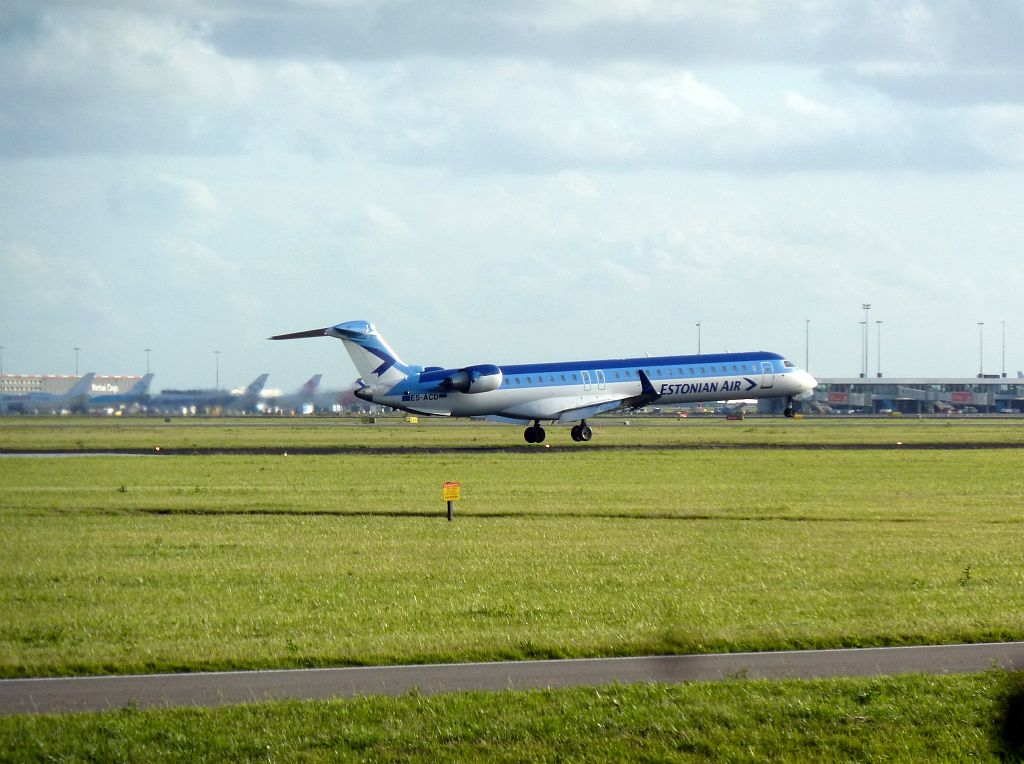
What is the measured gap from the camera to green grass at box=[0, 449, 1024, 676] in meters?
16.7

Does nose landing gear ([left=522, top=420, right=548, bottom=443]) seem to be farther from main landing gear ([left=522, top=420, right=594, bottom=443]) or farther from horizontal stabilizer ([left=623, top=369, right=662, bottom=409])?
horizontal stabilizer ([left=623, top=369, right=662, bottom=409])

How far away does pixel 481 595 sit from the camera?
20250mm

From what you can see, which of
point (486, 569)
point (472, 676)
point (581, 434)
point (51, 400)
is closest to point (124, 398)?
point (51, 400)

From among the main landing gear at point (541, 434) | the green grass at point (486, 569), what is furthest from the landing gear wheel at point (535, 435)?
the green grass at point (486, 569)

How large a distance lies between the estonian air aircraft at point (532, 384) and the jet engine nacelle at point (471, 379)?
50 millimetres

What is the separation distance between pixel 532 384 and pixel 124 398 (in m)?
66.2

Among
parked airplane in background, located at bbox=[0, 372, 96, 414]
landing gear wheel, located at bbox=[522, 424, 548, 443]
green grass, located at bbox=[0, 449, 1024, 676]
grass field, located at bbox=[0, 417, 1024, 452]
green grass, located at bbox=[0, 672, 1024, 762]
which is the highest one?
parked airplane in background, located at bbox=[0, 372, 96, 414]

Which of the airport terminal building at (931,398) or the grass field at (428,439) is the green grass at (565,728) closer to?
the grass field at (428,439)

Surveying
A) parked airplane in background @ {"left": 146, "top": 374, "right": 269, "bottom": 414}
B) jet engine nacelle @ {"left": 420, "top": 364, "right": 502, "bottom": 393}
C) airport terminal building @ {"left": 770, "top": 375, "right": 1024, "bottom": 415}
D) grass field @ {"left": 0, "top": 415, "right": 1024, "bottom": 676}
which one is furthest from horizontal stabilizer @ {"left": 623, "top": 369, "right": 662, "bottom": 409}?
airport terminal building @ {"left": 770, "top": 375, "right": 1024, "bottom": 415}

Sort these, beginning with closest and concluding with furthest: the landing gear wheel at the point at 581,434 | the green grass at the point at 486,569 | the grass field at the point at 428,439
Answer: the green grass at the point at 486,569
the landing gear wheel at the point at 581,434
the grass field at the point at 428,439

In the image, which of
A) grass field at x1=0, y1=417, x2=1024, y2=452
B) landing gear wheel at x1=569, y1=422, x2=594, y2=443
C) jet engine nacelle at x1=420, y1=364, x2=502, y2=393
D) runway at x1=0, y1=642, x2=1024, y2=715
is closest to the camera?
runway at x1=0, y1=642, x2=1024, y2=715

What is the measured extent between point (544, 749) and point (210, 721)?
122 inches

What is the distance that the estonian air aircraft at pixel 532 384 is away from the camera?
6831 cm

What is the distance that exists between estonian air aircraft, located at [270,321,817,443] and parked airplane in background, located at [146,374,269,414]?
151 ft
